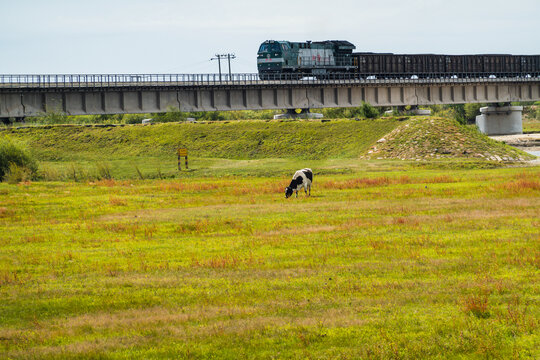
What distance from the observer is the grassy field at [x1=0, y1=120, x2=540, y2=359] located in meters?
11.6

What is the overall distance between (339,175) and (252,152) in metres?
23.7

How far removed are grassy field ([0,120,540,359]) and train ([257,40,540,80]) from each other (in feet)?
223

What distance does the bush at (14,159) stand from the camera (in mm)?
51656

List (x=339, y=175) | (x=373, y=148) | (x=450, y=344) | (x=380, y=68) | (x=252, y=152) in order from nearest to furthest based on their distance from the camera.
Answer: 1. (x=450, y=344)
2. (x=339, y=175)
3. (x=373, y=148)
4. (x=252, y=152)
5. (x=380, y=68)

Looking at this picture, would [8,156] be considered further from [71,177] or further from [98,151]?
[98,151]

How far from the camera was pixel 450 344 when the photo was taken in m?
11.2

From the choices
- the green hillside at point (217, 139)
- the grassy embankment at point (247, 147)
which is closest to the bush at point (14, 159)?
the grassy embankment at point (247, 147)

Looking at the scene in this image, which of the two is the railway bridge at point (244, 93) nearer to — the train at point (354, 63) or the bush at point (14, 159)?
the train at point (354, 63)

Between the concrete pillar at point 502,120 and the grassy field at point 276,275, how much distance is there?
95108mm

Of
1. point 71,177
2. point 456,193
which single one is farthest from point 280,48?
point 456,193

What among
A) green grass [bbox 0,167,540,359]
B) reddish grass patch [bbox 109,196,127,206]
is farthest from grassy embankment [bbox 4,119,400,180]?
green grass [bbox 0,167,540,359]

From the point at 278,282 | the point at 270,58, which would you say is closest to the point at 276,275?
the point at 278,282

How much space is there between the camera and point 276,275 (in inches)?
634

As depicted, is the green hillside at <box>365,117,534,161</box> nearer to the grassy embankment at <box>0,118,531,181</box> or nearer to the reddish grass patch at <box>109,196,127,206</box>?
the grassy embankment at <box>0,118,531,181</box>
